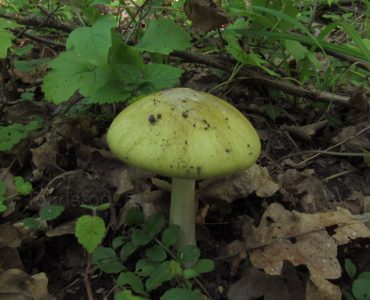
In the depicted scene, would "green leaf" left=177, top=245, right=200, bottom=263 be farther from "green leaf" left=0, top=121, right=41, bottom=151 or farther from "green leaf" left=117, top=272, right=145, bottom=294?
"green leaf" left=0, top=121, right=41, bottom=151

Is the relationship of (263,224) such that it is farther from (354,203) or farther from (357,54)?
(357,54)

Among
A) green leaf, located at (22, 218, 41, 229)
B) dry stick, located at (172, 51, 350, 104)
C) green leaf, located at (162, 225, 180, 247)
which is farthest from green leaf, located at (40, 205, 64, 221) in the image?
dry stick, located at (172, 51, 350, 104)

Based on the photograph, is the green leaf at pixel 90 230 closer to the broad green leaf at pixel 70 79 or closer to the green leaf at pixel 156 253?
the green leaf at pixel 156 253

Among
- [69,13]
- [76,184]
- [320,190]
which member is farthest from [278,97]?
[69,13]

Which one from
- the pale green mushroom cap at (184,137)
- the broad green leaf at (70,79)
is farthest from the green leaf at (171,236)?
the broad green leaf at (70,79)

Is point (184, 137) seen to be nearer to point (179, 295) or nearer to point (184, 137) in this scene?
point (184, 137)
